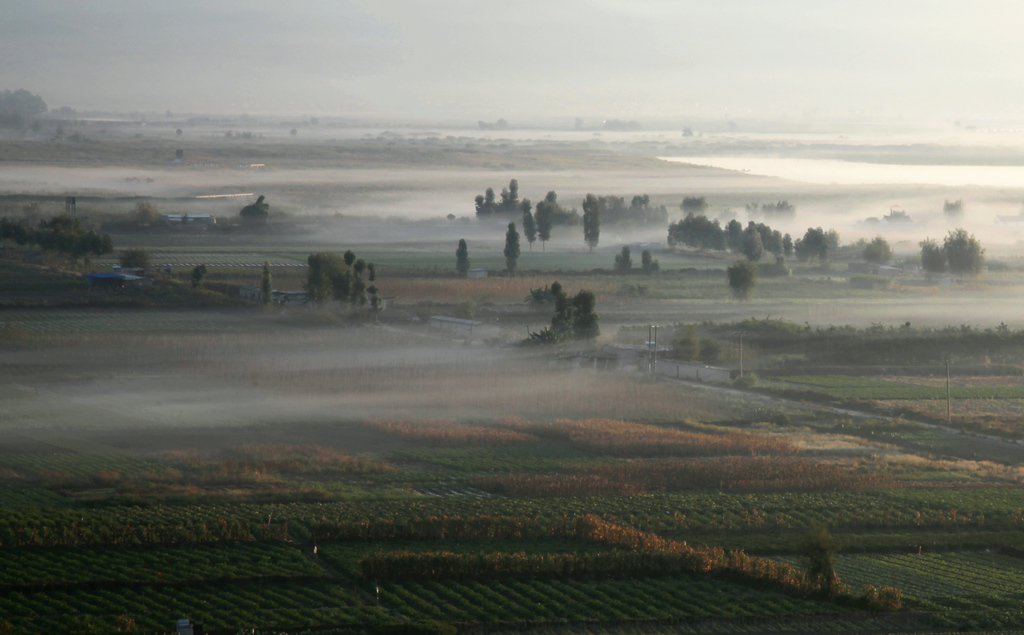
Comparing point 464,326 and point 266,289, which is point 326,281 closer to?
point 266,289

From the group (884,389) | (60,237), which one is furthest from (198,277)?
(884,389)

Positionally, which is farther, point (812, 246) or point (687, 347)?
point (812, 246)

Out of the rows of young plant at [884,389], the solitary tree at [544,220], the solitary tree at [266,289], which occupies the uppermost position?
the solitary tree at [544,220]

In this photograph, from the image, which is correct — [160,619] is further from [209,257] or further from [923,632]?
[209,257]

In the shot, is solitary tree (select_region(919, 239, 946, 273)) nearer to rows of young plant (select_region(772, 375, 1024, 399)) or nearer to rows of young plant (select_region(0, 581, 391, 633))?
rows of young plant (select_region(772, 375, 1024, 399))

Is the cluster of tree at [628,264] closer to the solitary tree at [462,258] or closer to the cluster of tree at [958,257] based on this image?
the solitary tree at [462,258]

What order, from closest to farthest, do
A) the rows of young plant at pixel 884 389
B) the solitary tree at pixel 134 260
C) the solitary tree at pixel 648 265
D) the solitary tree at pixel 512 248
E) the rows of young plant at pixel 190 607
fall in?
the rows of young plant at pixel 190 607 < the rows of young plant at pixel 884 389 < the solitary tree at pixel 134 260 < the solitary tree at pixel 512 248 < the solitary tree at pixel 648 265

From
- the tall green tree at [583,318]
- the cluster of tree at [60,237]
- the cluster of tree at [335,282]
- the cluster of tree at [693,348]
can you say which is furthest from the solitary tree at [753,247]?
the cluster of tree at [60,237]
